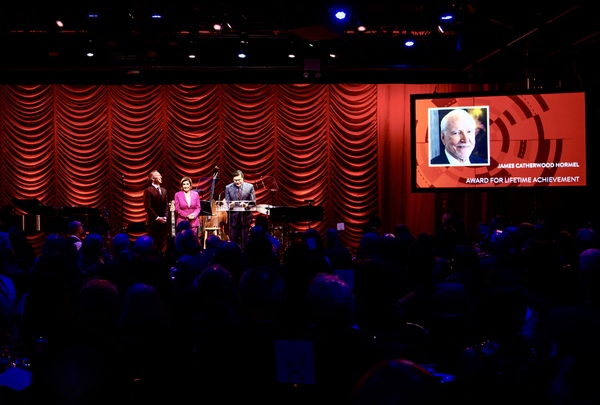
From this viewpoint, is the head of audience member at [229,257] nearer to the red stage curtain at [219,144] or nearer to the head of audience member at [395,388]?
the head of audience member at [395,388]

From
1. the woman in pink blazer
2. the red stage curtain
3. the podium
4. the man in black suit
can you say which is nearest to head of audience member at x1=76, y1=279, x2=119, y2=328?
the man in black suit

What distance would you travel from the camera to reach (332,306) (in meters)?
2.79

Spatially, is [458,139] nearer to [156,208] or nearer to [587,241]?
[587,241]

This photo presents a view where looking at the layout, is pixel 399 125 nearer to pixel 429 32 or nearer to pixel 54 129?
pixel 429 32

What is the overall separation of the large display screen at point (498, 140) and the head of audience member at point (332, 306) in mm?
8551

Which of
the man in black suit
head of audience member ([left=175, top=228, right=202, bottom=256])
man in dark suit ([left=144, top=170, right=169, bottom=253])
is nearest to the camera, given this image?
head of audience member ([left=175, top=228, right=202, bottom=256])

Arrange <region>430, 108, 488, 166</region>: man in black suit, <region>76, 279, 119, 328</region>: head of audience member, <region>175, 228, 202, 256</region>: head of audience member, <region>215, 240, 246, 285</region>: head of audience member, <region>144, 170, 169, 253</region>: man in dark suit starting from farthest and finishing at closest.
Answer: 1. <region>144, 170, 169, 253</region>: man in dark suit
2. <region>430, 108, 488, 166</region>: man in black suit
3. <region>175, 228, 202, 256</region>: head of audience member
4. <region>215, 240, 246, 285</region>: head of audience member
5. <region>76, 279, 119, 328</region>: head of audience member

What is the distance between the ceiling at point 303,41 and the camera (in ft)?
31.4

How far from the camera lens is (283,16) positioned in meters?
11.1

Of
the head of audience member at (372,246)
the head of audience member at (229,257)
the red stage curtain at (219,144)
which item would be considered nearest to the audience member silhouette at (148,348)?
the head of audience member at (229,257)

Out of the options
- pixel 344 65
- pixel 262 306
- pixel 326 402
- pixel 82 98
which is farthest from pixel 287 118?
pixel 326 402

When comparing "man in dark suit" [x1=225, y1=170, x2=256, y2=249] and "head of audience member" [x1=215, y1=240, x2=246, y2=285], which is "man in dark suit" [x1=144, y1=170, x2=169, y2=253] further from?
"head of audience member" [x1=215, y1=240, x2=246, y2=285]

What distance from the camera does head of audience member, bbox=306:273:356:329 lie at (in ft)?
9.16

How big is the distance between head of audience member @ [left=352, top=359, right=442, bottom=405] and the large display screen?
9817mm
